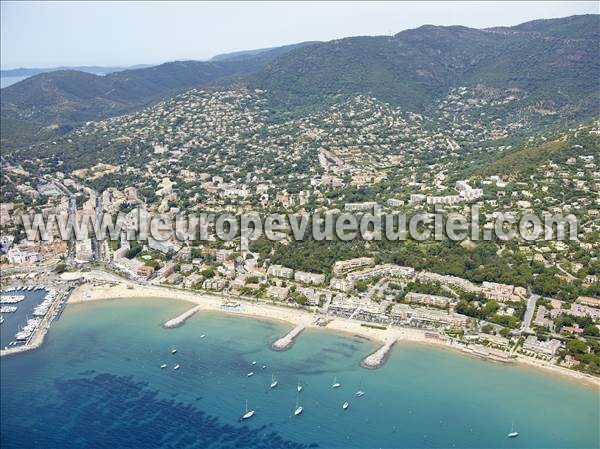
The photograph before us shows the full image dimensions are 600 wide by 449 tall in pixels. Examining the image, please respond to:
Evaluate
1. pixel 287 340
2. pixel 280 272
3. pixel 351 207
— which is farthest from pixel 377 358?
pixel 351 207

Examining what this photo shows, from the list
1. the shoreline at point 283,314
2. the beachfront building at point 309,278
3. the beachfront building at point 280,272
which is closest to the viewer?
the shoreline at point 283,314

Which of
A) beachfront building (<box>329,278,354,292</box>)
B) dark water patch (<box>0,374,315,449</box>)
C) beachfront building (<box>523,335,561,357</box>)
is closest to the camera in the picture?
dark water patch (<box>0,374,315,449</box>)

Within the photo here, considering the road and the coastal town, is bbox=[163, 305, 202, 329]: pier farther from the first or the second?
the road

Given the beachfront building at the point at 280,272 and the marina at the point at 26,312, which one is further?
the beachfront building at the point at 280,272

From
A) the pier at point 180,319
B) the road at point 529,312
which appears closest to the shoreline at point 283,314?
the pier at point 180,319

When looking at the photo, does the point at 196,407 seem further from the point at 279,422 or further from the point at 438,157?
the point at 438,157

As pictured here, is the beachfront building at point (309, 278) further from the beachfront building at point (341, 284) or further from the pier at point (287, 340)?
the pier at point (287, 340)

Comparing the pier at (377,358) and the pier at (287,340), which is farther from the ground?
the pier at (287,340)

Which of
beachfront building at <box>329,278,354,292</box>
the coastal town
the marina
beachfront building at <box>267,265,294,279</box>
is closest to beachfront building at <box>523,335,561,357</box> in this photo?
the coastal town
